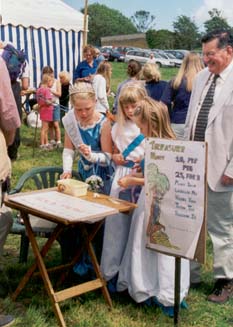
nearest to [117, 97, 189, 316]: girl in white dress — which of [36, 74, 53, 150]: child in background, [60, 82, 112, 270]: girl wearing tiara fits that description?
[60, 82, 112, 270]: girl wearing tiara

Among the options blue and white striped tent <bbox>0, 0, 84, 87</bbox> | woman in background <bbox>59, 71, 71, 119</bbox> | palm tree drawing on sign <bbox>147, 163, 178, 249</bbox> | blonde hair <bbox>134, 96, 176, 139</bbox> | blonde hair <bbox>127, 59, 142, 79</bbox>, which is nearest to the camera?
palm tree drawing on sign <bbox>147, 163, 178, 249</bbox>

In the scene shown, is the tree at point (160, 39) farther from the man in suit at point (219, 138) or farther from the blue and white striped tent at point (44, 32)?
the man in suit at point (219, 138)

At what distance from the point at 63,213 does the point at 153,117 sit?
0.84 meters

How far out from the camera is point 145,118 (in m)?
3.50

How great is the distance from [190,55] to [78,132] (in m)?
2.50

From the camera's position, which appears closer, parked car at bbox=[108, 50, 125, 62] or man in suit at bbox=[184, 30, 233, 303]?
man in suit at bbox=[184, 30, 233, 303]

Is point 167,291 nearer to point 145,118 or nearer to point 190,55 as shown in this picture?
point 145,118

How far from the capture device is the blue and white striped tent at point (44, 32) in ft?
37.6

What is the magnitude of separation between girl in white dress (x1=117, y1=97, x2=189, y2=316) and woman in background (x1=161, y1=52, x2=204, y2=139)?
250 cm

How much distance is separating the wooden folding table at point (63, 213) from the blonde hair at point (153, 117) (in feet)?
1.59

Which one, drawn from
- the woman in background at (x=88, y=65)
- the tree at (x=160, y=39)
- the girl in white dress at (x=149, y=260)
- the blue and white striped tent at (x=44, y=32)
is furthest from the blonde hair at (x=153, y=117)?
Result: the tree at (x=160, y=39)

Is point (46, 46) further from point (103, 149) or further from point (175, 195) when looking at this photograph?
point (175, 195)

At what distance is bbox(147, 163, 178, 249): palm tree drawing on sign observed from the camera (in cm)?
315

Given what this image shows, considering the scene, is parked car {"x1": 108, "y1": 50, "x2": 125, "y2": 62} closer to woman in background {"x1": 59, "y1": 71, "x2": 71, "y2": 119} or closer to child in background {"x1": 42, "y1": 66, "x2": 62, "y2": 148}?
woman in background {"x1": 59, "y1": 71, "x2": 71, "y2": 119}
